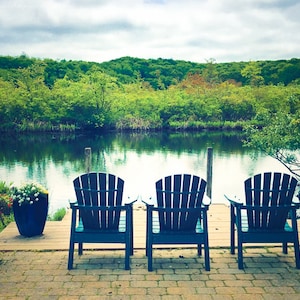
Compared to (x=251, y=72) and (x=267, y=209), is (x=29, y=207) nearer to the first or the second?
(x=267, y=209)

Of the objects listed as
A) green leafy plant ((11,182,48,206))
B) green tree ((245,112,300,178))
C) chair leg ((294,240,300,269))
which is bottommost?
chair leg ((294,240,300,269))

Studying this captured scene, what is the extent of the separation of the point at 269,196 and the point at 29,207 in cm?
241

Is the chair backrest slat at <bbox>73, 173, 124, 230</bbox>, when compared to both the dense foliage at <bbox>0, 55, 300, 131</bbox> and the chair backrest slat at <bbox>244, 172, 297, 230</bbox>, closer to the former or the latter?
the chair backrest slat at <bbox>244, 172, 297, 230</bbox>

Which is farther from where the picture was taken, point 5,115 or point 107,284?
point 5,115

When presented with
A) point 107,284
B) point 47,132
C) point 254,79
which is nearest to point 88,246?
point 107,284

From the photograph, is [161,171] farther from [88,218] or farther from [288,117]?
[88,218]

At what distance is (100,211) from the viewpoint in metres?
3.26

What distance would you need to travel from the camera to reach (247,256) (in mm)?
3541

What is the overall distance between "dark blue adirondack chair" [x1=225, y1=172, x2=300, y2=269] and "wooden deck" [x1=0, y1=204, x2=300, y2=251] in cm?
56

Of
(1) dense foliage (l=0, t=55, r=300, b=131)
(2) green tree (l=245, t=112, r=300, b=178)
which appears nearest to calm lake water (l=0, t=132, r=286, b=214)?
(2) green tree (l=245, t=112, r=300, b=178)

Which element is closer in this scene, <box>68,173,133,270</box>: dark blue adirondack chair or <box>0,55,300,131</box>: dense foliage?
<box>68,173,133,270</box>: dark blue adirondack chair

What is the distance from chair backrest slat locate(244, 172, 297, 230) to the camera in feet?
10.7

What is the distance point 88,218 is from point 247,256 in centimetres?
150

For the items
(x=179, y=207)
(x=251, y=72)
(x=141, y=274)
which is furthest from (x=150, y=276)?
(x=251, y=72)
